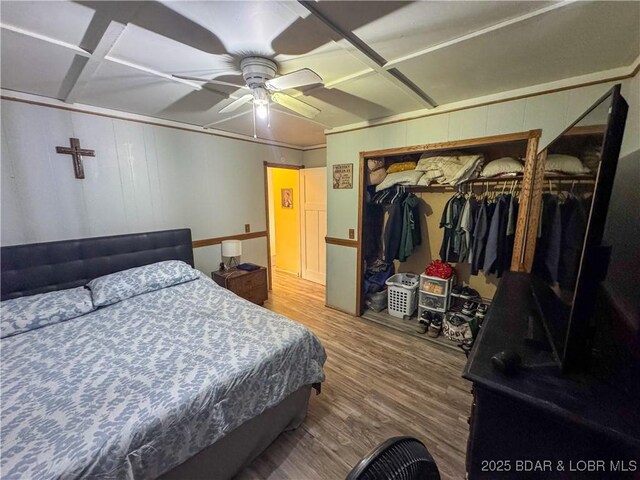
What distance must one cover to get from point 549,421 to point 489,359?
0.22 m

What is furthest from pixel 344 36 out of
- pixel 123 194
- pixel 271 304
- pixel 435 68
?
pixel 271 304

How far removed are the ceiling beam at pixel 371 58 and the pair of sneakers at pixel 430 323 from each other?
211 cm

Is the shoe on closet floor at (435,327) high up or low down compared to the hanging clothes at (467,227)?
down

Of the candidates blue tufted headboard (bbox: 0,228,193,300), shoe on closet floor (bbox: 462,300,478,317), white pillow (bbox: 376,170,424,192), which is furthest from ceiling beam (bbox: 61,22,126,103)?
shoe on closet floor (bbox: 462,300,478,317)

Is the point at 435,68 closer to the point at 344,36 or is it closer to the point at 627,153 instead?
the point at 344,36

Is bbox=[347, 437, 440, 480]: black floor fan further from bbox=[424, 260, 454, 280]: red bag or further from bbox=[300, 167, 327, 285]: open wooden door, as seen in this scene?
bbox=[300, 167, 327, 285]: open wooden door

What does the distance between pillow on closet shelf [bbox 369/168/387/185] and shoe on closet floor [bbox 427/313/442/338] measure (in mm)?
1640

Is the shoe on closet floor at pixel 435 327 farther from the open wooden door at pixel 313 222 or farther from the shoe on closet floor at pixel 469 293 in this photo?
the open wooden door at pixel 313 222

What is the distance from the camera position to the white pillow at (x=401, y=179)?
2.73 meters

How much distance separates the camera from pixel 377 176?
9.76ft

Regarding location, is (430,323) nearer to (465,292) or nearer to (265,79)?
(465,292)

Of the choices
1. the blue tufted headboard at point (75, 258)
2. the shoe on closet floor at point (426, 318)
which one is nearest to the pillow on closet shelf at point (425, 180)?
the shoe on closet floor at point (426, 318)

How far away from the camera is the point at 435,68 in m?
1.60

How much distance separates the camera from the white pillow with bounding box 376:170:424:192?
273cm
